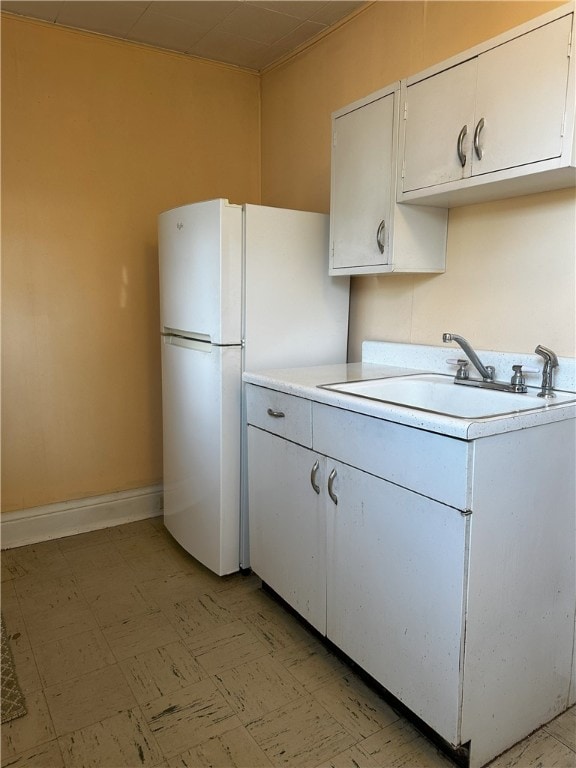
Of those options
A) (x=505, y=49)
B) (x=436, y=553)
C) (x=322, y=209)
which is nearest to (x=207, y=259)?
(x=322, y=209)

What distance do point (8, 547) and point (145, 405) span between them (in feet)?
3.11

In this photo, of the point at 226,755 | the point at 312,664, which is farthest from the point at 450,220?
the point at 226,755

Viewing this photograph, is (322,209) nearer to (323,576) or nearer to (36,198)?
(36,198)

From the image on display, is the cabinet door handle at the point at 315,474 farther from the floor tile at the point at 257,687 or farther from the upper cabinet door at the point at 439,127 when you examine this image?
the upper cabinet door at the point at 439,127

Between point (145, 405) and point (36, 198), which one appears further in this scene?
point (145, 405)

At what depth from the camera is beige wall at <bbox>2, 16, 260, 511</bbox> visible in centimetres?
253

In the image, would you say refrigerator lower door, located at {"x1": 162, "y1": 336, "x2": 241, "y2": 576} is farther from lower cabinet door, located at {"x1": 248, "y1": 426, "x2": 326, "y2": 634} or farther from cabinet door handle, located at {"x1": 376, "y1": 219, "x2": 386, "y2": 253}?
cabinet door handle, located at {"x1": 376, "y1": 219, "x2": 386, "y2": 253}

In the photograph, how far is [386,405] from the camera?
1.46 metres

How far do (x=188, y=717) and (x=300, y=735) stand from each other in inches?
13.0

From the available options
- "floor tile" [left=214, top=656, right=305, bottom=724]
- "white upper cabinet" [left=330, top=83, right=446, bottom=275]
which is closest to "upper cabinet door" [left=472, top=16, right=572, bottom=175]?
"white upper cabinet" [left=330, top=83, right=446, bottom=275]

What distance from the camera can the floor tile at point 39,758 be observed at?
1407mm

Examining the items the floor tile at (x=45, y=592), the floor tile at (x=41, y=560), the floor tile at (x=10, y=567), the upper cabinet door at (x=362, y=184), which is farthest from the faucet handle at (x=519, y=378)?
the floor tile at (x=10, y=567)

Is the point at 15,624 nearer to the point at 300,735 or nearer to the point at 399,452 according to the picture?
the point at 300,735

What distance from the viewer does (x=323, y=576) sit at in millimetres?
1771
